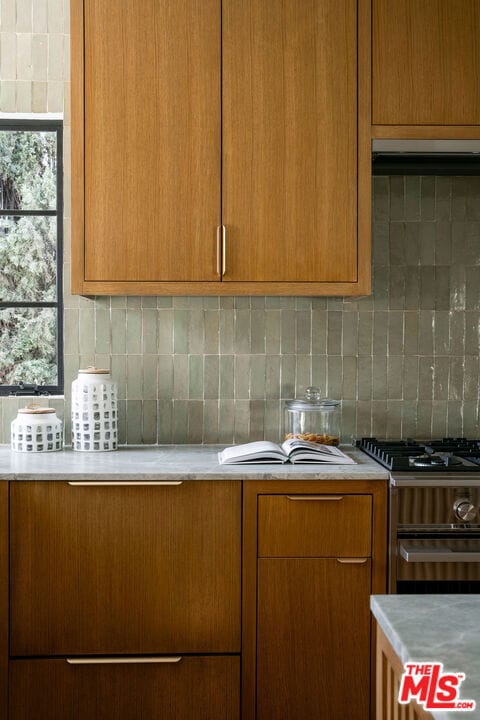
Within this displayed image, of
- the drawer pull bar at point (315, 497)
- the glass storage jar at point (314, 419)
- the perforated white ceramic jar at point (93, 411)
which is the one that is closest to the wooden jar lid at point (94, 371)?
the perforated white ceramic jar at point (93, 411)

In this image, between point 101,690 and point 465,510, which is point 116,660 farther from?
point 465,510

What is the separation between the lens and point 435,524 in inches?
88.6

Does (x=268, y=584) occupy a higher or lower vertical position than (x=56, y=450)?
lower

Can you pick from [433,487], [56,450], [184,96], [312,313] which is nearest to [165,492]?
[56,450]

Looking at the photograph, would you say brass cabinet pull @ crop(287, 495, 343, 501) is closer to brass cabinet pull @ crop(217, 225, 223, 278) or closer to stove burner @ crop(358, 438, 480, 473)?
stove burner @ crop(358, 438, 480, 473)

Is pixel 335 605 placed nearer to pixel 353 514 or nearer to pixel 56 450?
pixel 353 514

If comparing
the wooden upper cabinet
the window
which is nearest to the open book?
the wooden upper cabinet

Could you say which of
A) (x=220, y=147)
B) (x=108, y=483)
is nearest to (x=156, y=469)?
(x=108, y=483)

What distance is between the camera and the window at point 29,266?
9.61 ft

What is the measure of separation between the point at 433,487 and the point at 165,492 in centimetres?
85

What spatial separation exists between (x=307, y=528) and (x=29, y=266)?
1.58 meters

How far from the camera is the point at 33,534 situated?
7.38 ft

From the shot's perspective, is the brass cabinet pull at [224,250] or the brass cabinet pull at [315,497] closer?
the brass cabinet pull at [315,497]

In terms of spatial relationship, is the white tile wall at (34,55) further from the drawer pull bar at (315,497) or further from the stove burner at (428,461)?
the stove burner at (428,461)
